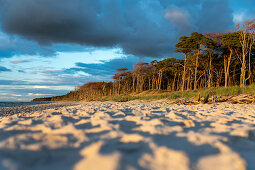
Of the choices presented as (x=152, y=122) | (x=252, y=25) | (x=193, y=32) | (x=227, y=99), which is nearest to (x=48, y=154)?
(x=152, y=122)

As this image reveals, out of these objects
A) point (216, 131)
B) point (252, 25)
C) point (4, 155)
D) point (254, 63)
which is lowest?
point (4, 155)

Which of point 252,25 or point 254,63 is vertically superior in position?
point 252,25

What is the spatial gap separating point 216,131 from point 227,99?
6105mm

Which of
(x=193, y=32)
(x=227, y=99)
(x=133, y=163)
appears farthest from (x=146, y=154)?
(x=193, y=32)

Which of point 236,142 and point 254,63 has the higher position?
point 254,63

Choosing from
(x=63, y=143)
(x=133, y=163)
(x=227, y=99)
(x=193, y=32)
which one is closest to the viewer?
(x=133, y=163)

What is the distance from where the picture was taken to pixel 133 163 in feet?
4.43

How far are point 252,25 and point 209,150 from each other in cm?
2045

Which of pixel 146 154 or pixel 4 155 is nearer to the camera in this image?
pixel 146 154

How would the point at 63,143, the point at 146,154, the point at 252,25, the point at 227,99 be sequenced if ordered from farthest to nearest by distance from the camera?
the point at 252,25 → the point at 227,99 → the point at 63,143 → the point at 146,154

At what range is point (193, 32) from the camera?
22094 mm

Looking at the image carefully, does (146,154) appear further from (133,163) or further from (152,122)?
(152,122)

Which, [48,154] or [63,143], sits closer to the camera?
[48,154]

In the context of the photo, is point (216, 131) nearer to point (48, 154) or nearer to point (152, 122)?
point (152, 122)
